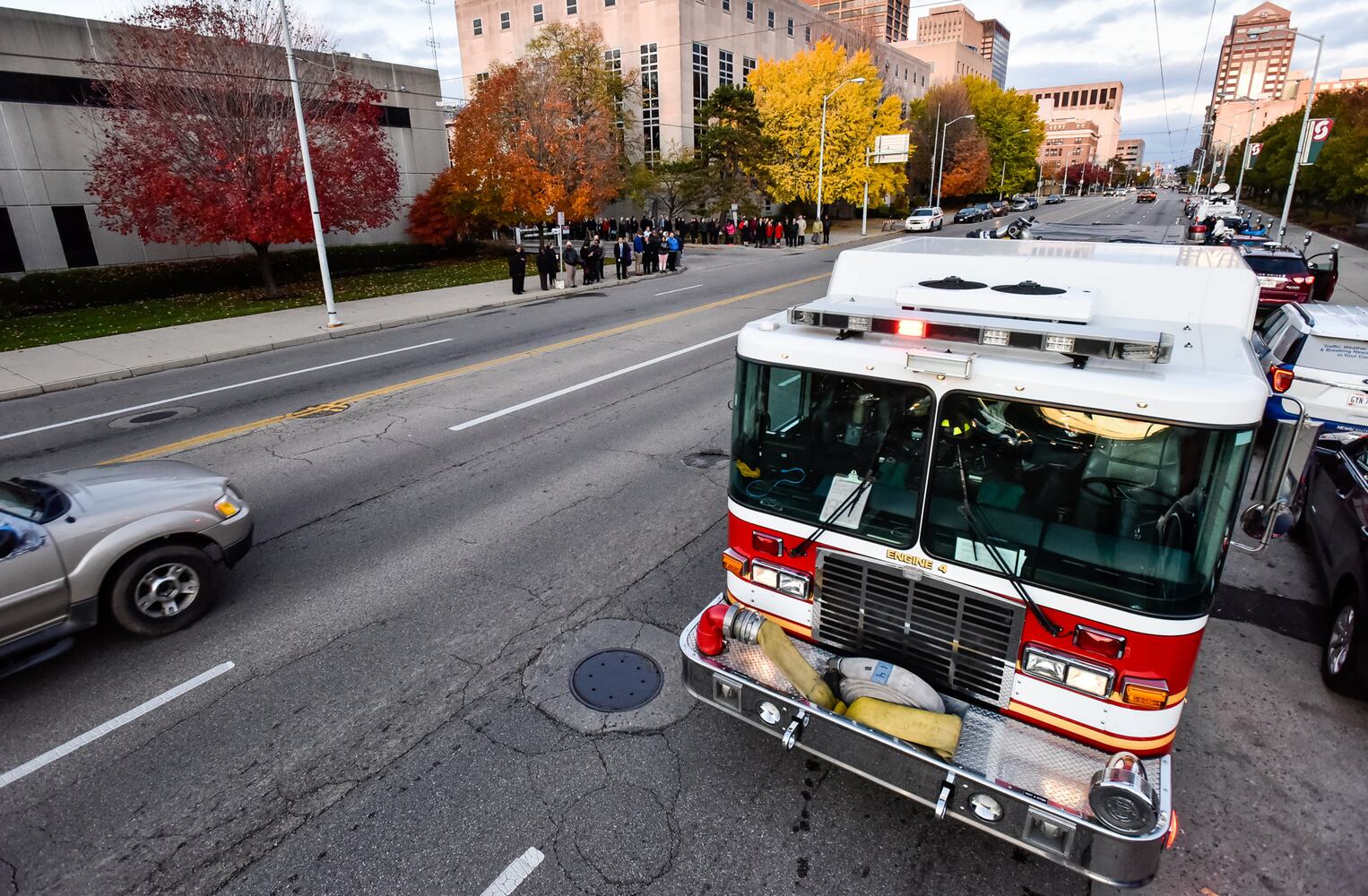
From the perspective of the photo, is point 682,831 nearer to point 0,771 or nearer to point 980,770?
point 980,770

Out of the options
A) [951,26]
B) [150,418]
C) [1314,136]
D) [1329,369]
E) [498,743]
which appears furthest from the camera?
[951,26]

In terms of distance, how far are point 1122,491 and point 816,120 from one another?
50.7 metres

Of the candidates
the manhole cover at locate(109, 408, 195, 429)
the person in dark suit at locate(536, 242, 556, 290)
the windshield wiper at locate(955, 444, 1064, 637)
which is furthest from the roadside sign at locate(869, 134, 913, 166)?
the windshield wiper at locate(955, 444, 1064, 637)

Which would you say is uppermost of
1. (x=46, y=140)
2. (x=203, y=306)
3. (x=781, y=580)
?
(x=46, y=140)

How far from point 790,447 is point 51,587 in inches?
200

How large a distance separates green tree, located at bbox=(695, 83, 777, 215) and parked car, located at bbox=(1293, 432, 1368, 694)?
45.8 metres

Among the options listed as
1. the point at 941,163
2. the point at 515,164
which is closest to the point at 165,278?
the point at 515,164

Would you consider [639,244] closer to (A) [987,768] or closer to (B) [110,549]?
(B) [110,549]

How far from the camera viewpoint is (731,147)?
48406 millimetres

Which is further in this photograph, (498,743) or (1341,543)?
(1341,543)

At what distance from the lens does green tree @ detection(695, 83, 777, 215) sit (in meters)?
47.5

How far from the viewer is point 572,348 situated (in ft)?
52.0

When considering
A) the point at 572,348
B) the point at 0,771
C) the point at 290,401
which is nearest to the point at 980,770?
the point at 0,771

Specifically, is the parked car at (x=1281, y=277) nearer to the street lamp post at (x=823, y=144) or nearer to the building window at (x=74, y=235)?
the street lamp post at (x=823, y=144)
